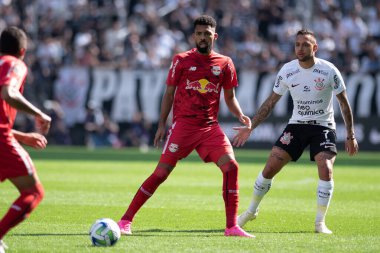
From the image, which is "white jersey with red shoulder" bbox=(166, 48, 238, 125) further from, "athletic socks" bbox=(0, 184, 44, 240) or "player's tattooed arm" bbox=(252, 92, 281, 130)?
"athletic socks" bbox=(0, 184, 44, 240)

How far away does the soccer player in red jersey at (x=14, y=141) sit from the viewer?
7.77 meters

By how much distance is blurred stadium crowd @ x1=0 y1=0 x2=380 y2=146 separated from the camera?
28234mm

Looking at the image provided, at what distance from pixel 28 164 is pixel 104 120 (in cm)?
2218

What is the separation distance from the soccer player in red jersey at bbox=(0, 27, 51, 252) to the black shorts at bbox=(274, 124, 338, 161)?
3.72 metres

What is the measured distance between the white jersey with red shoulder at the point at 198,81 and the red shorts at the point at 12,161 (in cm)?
268

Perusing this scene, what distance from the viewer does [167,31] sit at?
3112 centimetres

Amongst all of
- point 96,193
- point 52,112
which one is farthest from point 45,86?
point 96,193

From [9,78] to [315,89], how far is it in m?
4.35

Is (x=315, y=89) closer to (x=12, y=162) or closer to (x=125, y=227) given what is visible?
(x=125, y=227)

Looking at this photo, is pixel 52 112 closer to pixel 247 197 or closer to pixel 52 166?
pixel 52 166

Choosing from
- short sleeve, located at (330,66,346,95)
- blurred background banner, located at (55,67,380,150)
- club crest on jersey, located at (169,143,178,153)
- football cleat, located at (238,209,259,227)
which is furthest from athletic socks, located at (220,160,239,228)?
blurred background banner, located at (55,67,380,150)

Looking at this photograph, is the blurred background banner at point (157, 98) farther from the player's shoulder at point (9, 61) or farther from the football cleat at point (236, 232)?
the player's shoulder at point (9, 61)

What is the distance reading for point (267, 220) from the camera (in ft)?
37.7

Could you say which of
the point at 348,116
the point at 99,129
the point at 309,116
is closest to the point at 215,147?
the point at 309,116
